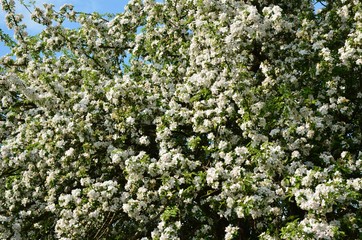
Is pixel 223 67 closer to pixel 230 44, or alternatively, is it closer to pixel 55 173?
pixel 230 44

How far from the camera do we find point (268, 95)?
12570mm

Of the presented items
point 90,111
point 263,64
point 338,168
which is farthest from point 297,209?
point 90,111

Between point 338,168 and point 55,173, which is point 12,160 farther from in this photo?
point 338,168

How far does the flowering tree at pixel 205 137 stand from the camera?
10633mm

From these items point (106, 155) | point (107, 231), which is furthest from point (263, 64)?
point (107, 231)

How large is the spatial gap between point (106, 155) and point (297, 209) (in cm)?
480

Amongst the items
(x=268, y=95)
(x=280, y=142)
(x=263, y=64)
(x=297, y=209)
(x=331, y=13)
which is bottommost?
(x=297, y=209)

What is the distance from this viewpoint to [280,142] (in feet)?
37.9

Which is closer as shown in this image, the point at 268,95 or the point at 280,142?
the point at 280,142

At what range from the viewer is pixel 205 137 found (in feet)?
43.4

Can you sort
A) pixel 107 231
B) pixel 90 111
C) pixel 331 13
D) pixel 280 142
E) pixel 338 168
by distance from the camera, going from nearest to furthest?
1. pixel 338 168
2. pixel 280 142
3. pixel 107 231
4. pixel 90 111
5. pixel 331 13

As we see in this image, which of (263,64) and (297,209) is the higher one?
(263,64)

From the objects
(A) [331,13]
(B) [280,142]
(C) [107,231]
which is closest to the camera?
(B) [280,142]

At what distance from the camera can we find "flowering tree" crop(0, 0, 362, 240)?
10.6 meters
